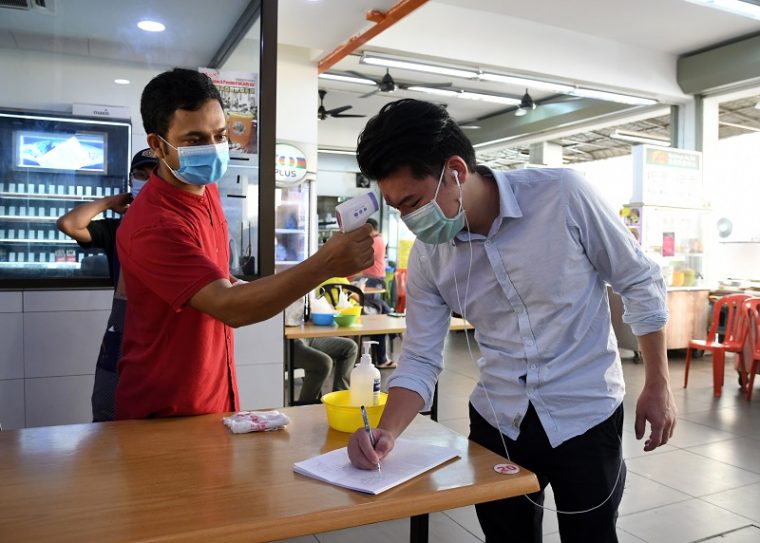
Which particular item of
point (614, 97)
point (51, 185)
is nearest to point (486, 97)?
point (614, 97)

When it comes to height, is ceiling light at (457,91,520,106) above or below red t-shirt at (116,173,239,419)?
above

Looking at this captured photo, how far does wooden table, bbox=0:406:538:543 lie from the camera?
1.06m

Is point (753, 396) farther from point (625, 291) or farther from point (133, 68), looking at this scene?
point (133, 68)

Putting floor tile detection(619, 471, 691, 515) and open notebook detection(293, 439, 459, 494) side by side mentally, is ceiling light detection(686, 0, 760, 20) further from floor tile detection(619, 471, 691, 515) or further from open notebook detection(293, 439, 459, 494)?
open notebook detection(293, 439, 459, 494)

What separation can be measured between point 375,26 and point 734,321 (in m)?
4.36

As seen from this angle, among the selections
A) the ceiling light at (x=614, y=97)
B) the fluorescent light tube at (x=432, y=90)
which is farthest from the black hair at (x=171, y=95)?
the fluorescent light tube at (x=432, y=90)

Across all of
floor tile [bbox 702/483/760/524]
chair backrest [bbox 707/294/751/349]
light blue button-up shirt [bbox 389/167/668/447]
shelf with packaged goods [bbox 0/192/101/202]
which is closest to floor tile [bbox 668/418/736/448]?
Answer: floor tile [bbox 702/483/760/524]

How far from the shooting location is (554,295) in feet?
4.71

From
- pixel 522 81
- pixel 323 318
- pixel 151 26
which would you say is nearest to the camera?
pixel 151 26

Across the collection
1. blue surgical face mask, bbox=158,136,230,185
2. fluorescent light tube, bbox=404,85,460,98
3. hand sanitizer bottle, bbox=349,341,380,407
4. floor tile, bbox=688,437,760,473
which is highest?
fluorescent light tube, bbox=404,85,460,98

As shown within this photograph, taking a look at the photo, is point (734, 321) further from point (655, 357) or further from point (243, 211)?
point (655, 357)

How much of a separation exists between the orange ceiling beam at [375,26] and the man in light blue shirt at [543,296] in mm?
3626

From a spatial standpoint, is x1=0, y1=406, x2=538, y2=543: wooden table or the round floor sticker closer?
x1=0, y1=406, x2=538, y2=543: wooden table

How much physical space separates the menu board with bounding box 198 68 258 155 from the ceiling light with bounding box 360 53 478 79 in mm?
3522
